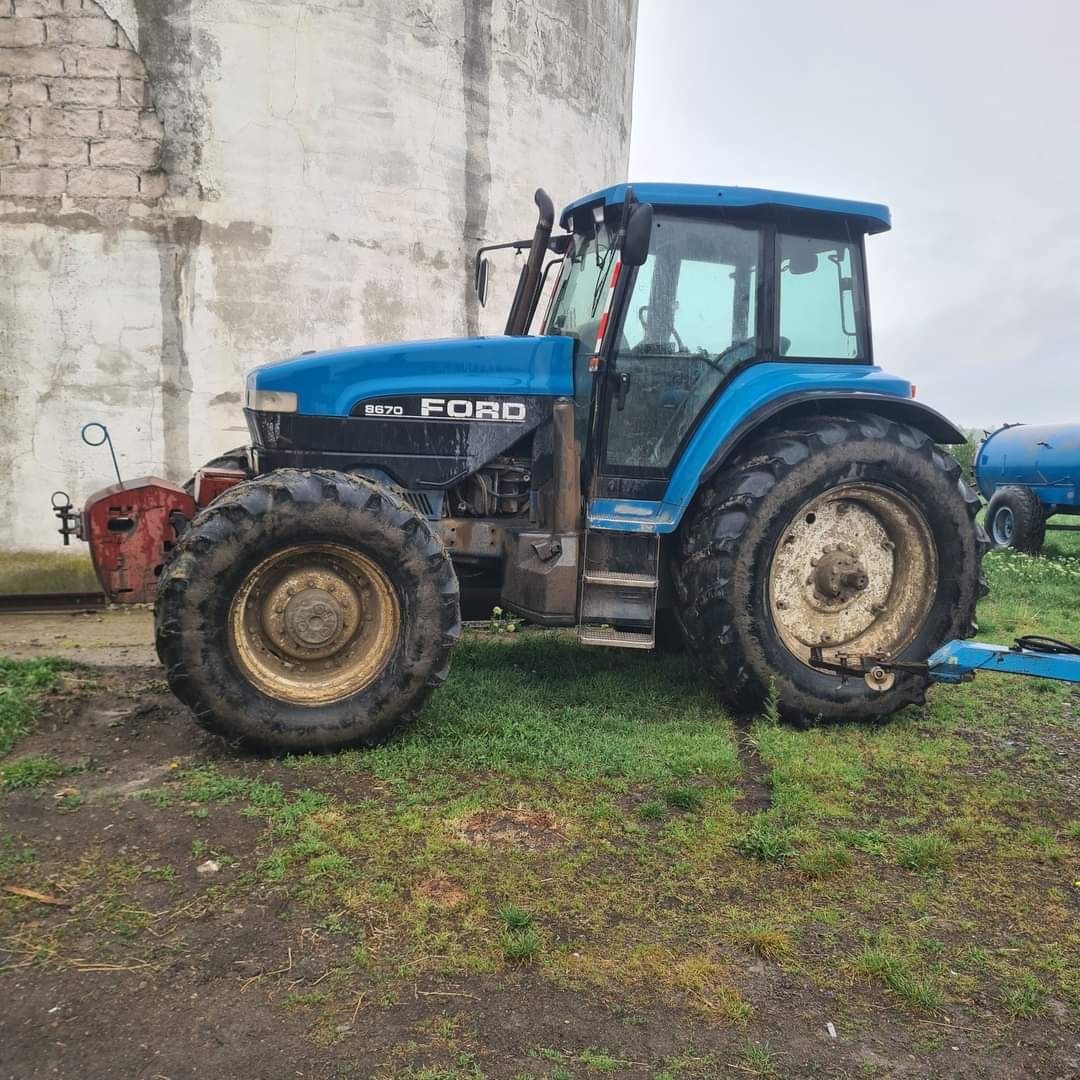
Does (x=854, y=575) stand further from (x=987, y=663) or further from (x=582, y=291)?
(x=582, y=291)

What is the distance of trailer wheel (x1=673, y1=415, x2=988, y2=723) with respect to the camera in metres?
4.57

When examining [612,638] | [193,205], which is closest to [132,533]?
[612,638]

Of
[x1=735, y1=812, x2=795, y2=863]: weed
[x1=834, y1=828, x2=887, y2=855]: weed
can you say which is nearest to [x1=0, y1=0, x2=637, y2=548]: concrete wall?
[x1=735, y1=812, x2=795, y2=863]: weed

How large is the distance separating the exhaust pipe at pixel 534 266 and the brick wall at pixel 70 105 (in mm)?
3741

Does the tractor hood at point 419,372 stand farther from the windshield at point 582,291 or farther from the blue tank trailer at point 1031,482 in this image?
the blue tank trailer at point 1031,482

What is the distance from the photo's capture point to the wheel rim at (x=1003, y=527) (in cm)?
1248

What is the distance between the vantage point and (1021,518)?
12.1 m

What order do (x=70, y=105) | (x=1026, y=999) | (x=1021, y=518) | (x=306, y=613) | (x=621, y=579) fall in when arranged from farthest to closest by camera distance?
(x=1021, y=518) → (x=70, y=105) → (x=621, y=579) → (x=306, y=613) → (x=1026, y=999)

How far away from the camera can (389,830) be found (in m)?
3.38

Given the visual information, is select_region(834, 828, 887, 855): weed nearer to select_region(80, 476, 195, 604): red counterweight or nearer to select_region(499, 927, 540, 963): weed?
select_region(499, 927, 540, 963): weed

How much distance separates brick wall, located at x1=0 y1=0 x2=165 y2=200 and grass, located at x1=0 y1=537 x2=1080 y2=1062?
14.5ft

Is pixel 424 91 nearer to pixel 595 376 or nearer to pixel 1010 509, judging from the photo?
pixel 595 376

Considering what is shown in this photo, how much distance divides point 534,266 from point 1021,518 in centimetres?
923

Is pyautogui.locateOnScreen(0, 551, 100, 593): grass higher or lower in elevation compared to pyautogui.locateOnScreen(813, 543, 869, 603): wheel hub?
lower
